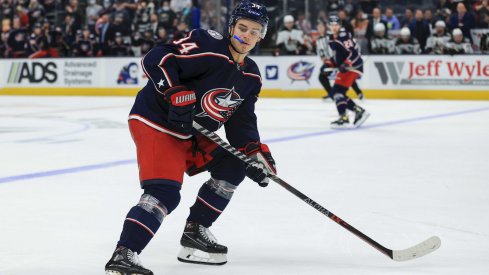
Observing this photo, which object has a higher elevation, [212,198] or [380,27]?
[212,198]

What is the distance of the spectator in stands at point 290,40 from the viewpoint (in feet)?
47.3

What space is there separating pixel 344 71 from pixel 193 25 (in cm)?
612

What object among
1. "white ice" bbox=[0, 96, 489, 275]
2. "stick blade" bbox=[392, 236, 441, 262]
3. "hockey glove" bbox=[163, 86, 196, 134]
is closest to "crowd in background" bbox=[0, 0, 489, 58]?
"white ice" bbox=[0, 96, 489, 275]

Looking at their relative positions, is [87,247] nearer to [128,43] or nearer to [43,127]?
[43,127]

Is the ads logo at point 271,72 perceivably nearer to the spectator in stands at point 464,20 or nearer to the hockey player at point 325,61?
the hockey player at point 325,61

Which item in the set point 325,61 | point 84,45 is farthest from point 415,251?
point 84,45

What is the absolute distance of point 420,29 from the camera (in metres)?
13.6

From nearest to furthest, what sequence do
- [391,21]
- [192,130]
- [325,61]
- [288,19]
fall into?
[192,130] < [325,61] < [391,21] < [288,19]

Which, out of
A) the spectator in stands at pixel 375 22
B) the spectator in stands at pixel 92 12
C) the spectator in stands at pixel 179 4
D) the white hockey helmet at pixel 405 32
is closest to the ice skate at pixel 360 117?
the white hockey helmet at pixel 405 32

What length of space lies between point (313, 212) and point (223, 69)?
1.28 meters

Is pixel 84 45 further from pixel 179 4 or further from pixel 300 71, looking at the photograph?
pixel 300 71

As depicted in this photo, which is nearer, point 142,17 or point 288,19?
point 288,19

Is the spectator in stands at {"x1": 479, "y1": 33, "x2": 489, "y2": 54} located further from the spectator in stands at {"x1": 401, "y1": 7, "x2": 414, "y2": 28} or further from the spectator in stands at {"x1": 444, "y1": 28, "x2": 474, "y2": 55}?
the spectator in stands at {"x1": 401, "y1": 7, "x2": 414, "y2": 28}

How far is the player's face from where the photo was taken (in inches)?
114
